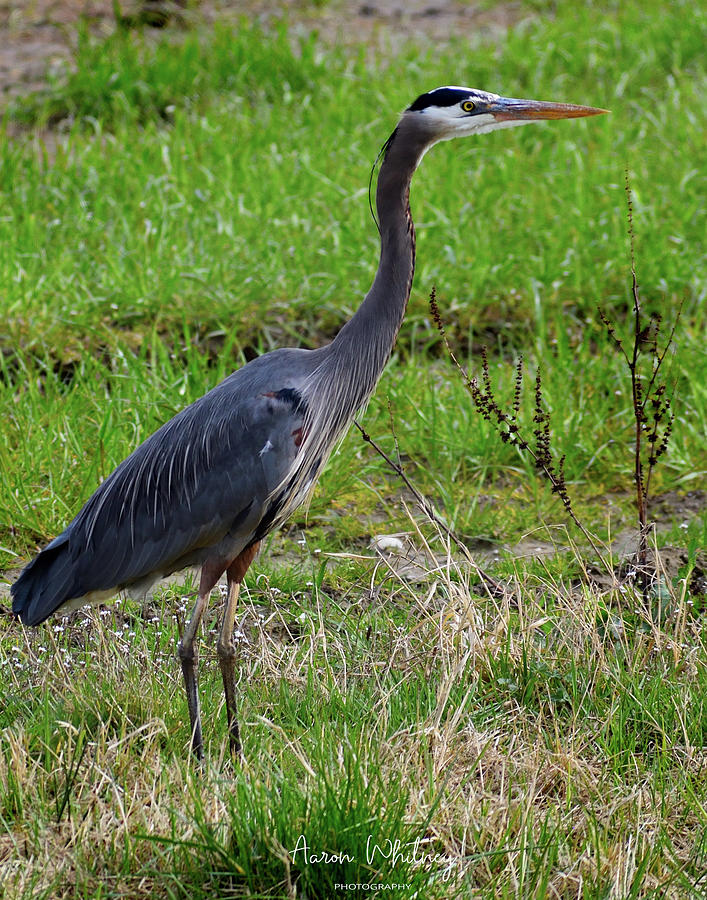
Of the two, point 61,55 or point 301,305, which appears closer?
point 301,305

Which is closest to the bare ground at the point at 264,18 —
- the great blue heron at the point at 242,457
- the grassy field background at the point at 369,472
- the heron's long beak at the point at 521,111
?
the grassy field background at the point at 369,472

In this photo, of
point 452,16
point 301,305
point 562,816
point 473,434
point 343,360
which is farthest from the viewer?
point 452,16

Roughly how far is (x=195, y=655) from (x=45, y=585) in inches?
20.6

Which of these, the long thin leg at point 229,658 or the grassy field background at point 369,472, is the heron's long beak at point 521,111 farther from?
the long thin leg at point 229,658

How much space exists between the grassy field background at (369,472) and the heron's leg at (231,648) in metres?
0.06

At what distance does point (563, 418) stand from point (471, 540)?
86 centimetres

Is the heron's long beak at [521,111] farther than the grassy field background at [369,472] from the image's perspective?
Yes

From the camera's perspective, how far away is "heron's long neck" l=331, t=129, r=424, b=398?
11.5 ft

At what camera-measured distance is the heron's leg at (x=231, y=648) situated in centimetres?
325

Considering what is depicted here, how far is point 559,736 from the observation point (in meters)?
3.34

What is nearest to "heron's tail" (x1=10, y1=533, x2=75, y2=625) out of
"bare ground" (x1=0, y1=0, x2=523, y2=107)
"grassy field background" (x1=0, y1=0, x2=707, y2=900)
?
"grassy field background" (x1=0, y1=0, x2=707, y2=900)

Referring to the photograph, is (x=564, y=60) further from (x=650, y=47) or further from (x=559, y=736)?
(x=559, y=736)

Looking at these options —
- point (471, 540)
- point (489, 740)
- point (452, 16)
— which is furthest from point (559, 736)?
point (452, 16)

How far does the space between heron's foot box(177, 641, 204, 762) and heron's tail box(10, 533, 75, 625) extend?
405mm
